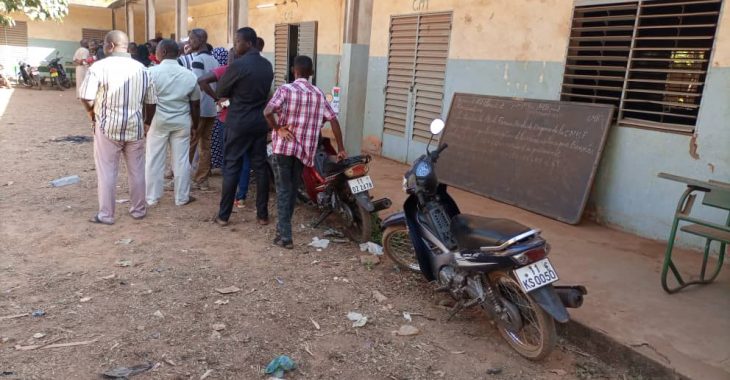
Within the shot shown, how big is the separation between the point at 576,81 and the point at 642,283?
2688 millimetres

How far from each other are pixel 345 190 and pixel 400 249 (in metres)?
0.88

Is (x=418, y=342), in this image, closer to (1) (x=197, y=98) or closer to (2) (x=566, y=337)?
(2) (x=566, y=337)

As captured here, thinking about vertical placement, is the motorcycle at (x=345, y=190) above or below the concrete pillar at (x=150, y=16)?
below

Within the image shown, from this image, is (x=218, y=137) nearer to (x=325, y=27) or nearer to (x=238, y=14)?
(x=238, y=14)

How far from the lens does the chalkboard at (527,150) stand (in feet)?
18.3

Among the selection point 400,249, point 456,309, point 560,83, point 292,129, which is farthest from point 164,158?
point 560,83

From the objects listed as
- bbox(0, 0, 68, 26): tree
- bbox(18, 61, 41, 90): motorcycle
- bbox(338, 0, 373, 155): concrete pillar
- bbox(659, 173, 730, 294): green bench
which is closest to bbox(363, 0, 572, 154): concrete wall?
bbox(338, 0, 373, 155): concrete pillar

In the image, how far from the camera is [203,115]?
6164 millimetres

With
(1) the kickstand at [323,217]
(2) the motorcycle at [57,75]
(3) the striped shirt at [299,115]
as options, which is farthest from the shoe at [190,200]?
(2) the motorcycle at [57,75]

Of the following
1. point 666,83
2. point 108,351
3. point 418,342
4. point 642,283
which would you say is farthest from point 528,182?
point 108,351

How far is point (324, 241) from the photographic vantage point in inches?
197

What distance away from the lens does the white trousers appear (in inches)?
218

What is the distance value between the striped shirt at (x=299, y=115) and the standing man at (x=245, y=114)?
1.65 ft

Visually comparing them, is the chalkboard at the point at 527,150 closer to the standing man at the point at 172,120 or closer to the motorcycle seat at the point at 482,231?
the motorcycle seat at the point at 482,231
